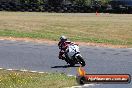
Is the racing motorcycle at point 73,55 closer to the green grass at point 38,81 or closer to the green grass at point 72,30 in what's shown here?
the green grass at point 38,81

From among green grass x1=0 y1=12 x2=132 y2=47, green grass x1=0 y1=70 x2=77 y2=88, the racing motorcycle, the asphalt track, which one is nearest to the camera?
green grass x1=0 y1=70 x2=77 y2=88

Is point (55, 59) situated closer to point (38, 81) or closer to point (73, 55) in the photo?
point (73, 55)

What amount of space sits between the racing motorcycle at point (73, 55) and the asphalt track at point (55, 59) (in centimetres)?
20

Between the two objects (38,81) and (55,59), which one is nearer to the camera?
(38,81)

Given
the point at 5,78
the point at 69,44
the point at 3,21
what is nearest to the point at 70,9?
the point at 3,21

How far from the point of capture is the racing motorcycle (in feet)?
58.6

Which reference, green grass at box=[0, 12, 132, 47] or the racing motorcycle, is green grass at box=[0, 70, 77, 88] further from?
green grass at box=[0, 12, 132, 47]

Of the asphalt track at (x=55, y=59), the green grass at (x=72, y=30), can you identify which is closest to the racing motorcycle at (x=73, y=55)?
the asphalt track at (x=55, y=59)

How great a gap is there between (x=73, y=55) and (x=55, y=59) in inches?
107

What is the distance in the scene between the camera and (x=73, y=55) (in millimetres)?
18031

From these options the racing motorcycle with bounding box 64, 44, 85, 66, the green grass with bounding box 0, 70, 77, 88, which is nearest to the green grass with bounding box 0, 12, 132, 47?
the racing motorcycle with bounding box 64, 44, 85, 66

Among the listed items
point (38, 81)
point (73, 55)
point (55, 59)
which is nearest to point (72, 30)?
point (55, 59)

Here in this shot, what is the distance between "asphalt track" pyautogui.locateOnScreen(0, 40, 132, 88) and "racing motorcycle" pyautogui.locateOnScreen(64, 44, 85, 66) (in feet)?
0.67

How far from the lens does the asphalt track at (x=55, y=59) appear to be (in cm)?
1755
